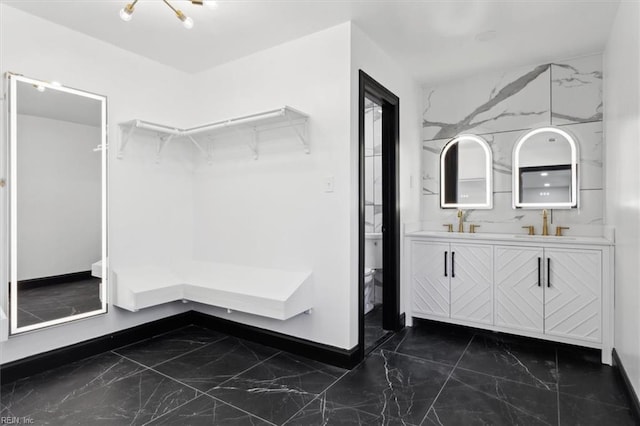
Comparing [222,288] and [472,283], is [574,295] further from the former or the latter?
[222,288]

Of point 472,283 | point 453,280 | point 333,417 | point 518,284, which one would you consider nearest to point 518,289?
point 518,284

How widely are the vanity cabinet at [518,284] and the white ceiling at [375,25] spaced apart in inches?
59.9

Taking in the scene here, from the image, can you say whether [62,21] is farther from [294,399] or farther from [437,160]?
[437,160]

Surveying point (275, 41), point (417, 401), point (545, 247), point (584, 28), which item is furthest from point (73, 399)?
point (584, 28)

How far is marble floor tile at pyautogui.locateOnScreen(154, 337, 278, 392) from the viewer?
7.75ft

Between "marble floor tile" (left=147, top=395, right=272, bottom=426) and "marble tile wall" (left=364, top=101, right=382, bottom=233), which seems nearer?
"marble floor tile" (left=147, top=395, right=272, bottom=426)

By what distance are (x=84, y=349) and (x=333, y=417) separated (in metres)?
1.91

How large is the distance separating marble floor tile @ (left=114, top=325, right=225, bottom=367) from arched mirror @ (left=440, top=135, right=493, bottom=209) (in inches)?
101

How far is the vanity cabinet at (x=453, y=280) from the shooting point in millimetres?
3053

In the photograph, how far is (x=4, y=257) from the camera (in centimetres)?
229

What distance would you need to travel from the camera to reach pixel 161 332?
3.19 metres

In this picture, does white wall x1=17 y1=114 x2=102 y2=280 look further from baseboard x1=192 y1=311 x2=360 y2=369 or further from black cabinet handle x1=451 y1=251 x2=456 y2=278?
black cabinet handle x1=451 y1=251 x2=456 y2=278

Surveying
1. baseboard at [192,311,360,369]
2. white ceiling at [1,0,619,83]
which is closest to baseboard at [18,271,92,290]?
baseboard at [192,311,360,369]

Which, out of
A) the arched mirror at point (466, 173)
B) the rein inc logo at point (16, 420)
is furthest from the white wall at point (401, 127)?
the rein inc logo at point (16, 420)
